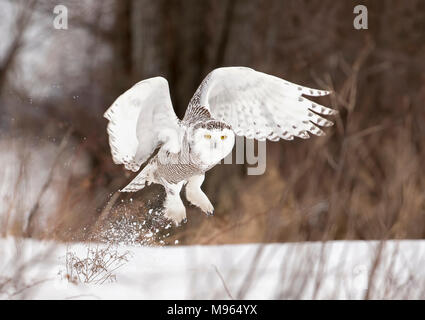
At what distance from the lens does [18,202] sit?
1.09 m

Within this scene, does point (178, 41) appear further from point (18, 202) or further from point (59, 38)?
point (18, 202)

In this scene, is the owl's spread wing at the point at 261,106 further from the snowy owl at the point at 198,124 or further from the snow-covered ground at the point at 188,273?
the snow-covered ground at the point at 188,273

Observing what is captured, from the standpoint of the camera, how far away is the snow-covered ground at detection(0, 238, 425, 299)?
0.97 meters

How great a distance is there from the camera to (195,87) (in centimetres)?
306

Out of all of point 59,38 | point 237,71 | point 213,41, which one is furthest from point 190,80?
point 237,71

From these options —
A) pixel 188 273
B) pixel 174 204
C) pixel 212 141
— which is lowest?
pixel 188 273

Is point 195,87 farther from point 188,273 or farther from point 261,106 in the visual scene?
point 188,273

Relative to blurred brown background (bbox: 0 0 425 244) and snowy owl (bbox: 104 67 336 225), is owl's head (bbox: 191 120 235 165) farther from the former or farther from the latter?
blurred brown background (bbox: 0 0 425 244)

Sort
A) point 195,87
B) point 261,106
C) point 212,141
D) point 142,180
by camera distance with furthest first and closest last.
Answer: point 195,87
point 261,106
point 142,180
point 212,141

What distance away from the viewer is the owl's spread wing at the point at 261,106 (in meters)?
1.07

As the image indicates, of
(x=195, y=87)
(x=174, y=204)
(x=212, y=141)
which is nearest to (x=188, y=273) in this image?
(x=174, y=204)

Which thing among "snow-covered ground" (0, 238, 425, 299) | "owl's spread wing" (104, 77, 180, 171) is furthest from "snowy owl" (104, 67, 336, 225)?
"snow-covered ground" (0, 238, 425, 299)

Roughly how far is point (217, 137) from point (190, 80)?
233 cm

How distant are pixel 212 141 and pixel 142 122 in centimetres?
18
